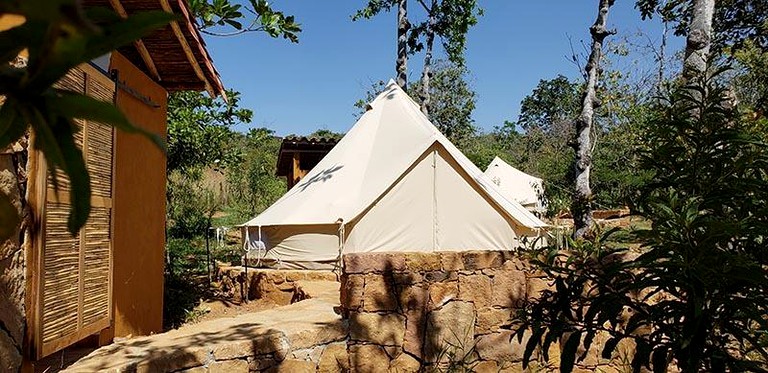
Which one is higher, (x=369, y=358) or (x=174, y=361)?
(x=174, y=361)

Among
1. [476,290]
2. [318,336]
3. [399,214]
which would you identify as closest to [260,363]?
[318,336]

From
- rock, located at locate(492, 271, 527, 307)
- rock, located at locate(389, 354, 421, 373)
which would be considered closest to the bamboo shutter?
rock, located at locate(389, 354, 421, 373)

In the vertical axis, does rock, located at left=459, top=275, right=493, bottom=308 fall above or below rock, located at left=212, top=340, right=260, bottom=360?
above

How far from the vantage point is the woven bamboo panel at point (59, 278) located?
9.49ft

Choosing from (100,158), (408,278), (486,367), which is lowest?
(486,367)

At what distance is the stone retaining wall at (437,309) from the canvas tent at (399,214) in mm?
3963

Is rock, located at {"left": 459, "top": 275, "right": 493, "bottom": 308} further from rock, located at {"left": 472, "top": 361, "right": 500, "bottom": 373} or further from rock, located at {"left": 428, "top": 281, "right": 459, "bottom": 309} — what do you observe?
rock, located at {"left": 472, "top": 361, "right": 500, "bottom": 373}

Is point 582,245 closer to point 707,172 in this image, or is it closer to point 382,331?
point 707,172

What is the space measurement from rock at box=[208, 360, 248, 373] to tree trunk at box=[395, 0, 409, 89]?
9.69 meters

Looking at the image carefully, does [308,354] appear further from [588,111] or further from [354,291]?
[588,111]

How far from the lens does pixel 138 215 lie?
482 cm

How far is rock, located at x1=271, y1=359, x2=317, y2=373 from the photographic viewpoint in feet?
12.4

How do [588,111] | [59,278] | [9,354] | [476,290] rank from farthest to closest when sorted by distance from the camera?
[588,111], [476,290], [59,278], [9,354]

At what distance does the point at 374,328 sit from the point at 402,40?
934cm
